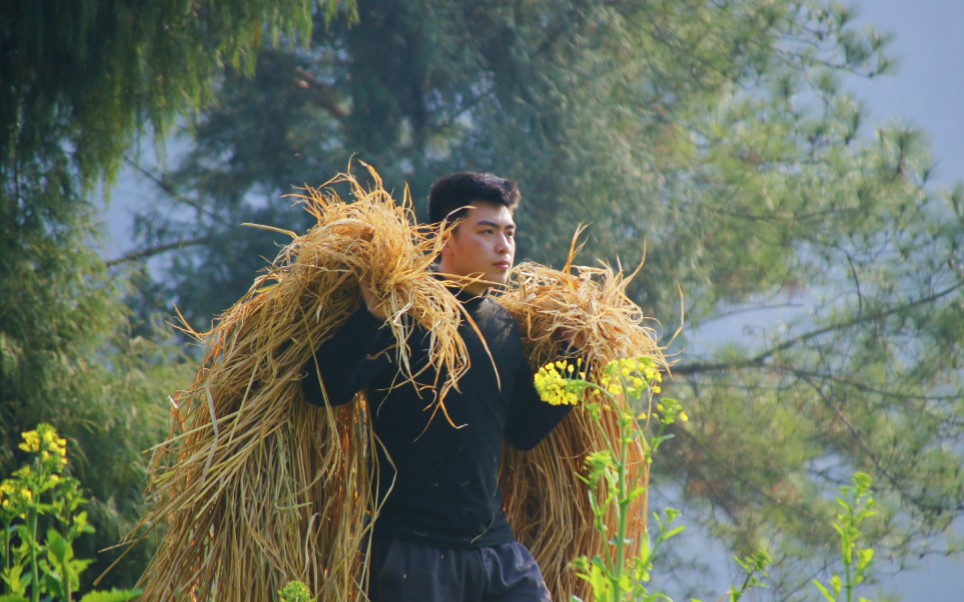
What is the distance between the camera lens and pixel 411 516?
2732 mm

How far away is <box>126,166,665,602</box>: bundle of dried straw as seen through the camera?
8.81 feet

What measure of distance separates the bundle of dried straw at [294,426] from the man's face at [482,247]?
0.07 metres

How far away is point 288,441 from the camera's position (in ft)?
9.29

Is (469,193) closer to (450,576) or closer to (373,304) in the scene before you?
(373,304)

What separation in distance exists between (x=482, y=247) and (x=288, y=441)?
2.13ft

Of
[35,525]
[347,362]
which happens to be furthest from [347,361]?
[35,525]

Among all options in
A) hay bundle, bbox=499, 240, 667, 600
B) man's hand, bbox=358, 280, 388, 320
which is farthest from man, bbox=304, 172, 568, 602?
hay bundle, bbox=499, 240, 667, 600

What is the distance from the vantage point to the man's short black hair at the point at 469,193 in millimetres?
3004

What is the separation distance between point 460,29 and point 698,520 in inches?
134

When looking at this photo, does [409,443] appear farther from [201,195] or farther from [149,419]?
[201,195]

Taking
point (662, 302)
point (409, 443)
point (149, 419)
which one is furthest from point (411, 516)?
point (662, 302)

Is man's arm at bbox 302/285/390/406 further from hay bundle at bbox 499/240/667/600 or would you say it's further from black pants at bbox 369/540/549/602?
hay bundle at bbox 499/240/667/600

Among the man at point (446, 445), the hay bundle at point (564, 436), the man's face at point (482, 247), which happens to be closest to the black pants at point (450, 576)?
the man at point (446, 445)

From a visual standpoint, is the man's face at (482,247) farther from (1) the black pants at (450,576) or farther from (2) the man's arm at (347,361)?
(1) the black pants at (450,576)
